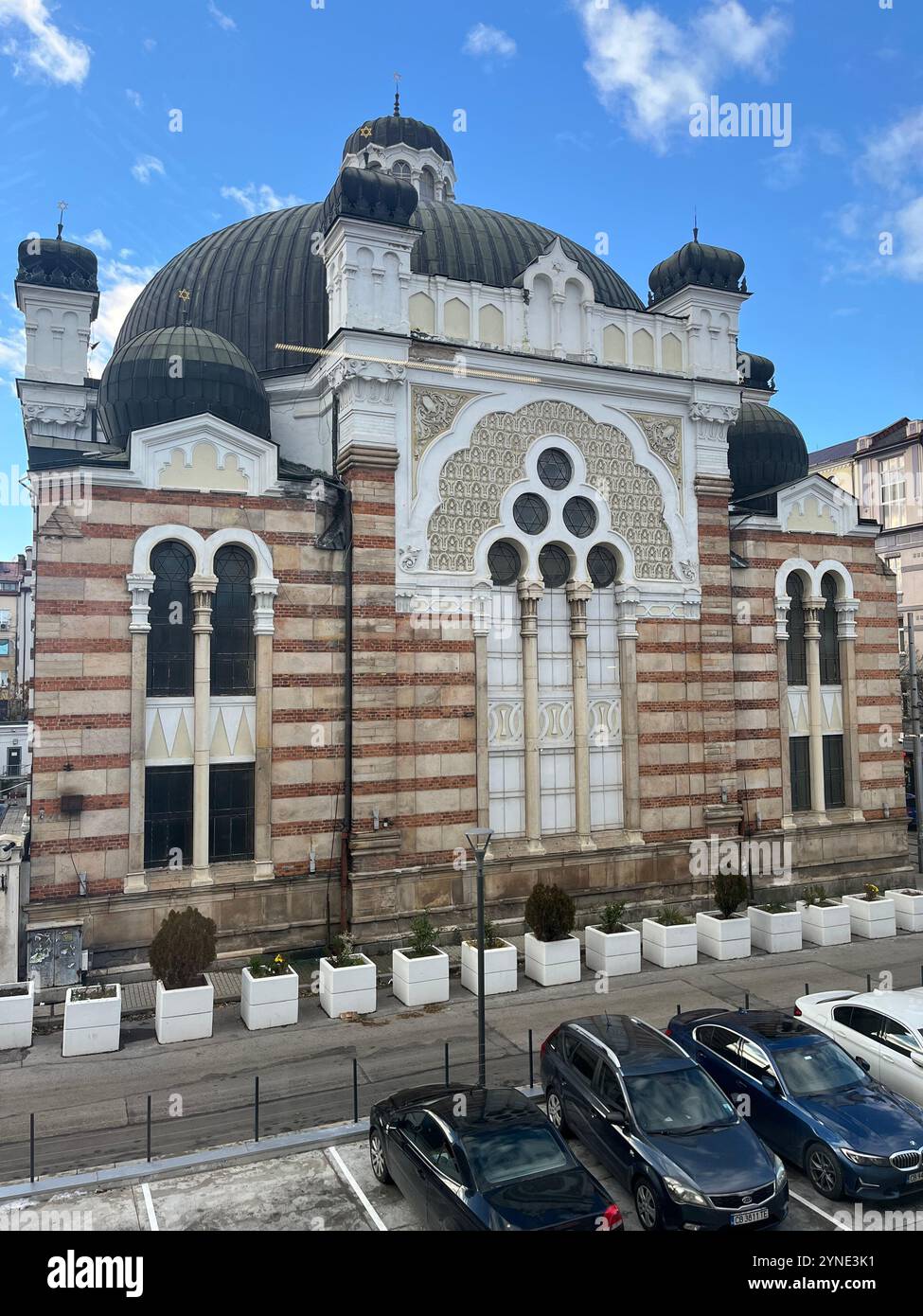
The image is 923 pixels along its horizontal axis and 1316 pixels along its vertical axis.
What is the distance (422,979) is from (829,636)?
17047 millimetres

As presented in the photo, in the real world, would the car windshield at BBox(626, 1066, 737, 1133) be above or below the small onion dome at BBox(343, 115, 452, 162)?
below

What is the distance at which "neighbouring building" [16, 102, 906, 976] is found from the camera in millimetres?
19531

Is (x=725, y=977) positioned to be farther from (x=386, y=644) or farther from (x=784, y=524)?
(x=784, y=524)

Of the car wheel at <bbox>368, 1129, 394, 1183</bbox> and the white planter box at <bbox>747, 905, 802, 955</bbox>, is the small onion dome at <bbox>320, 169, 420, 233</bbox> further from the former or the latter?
the car wheel at <bbox>368, 1129, 394, 1183</bbox>

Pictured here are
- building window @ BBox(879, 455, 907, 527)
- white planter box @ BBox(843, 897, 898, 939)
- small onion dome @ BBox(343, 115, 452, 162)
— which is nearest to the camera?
white planter box @ BBox(843, 897, 898, 939)

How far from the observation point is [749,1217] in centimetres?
989

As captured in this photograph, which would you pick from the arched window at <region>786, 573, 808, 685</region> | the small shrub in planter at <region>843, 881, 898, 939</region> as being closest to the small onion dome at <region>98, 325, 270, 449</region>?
the arched window at <region>786, 573, 808, 685</region>

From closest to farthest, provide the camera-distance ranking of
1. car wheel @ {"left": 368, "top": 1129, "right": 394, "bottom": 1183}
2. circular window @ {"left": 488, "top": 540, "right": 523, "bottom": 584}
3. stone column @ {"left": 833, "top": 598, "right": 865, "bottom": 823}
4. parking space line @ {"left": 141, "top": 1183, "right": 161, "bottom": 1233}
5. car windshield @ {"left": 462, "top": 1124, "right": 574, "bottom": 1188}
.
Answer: car windshield @ {"left": 462, "top": 1124, "right": 574, "bottom": 1188}, parking space line @ {"left": 141, "top": 1183, "right": 161, "bottom": 1233}, car wheel @ {"left": 368, "top": 1129, "right": 394, "bottom": 1183}, circular window @ {"left": 488, "top": 540, "right": 523, "bottom": 584}, stone column @ {"left": 833, "top": 598, "right": 865, "bottom": 823}

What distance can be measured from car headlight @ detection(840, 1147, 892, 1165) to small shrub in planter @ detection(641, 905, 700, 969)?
10.2 m

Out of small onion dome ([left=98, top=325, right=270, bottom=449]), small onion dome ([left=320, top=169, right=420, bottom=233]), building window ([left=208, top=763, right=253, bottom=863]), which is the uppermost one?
small onion dome ([left=320, top=169, right=420, bottom=233])

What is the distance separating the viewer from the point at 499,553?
2306 centimetres

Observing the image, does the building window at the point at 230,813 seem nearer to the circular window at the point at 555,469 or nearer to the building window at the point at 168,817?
the building window at the point at 168,817

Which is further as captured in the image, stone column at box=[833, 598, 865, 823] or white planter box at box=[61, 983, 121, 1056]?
stone column at box=[833, 598, 865, 823]
